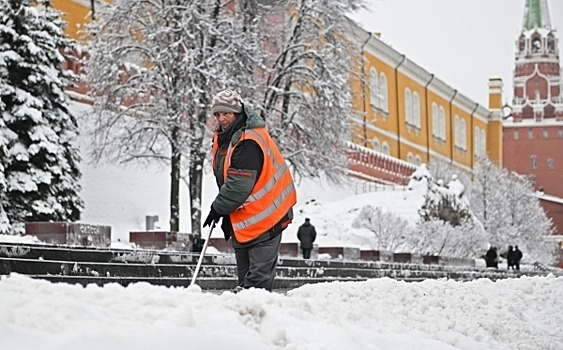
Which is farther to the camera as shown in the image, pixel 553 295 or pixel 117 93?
pixel 117 93

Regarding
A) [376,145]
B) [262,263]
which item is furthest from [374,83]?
[262,263]

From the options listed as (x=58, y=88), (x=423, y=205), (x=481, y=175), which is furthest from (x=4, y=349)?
(x=481, y=175)

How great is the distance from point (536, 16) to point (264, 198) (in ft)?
375

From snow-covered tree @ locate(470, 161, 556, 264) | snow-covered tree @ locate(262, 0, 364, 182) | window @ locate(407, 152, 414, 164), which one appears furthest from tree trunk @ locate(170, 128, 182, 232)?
window @ locate(407, 152, 414, 164)

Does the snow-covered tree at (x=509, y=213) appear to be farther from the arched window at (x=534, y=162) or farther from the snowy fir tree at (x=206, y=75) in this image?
the arched window at (x=534, y=162)

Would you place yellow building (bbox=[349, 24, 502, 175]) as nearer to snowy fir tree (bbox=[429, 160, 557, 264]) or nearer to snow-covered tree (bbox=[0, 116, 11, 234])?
snowy fir tree (bbox=[429, 160, 557, 264])

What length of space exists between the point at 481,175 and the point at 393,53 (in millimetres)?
9027

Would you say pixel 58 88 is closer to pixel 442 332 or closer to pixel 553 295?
pixel 553 295

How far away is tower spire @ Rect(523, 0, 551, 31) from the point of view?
117m

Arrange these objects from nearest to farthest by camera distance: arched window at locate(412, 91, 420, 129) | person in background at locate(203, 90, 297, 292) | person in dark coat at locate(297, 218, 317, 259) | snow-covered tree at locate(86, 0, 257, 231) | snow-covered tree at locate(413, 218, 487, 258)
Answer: person in background at locate(203, 90, 297, 292) → snow-covered tree at locate(86, 0, 257, 231) → person in dark coat at locate(297, 218, 317, 259) → snow-covered tree at locate(413, 218, 487, 258) → arched window at locate(412, 91, 420, 129)

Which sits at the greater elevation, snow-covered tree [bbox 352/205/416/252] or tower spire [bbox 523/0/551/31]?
tower spire [bbox 523/0/551/31]

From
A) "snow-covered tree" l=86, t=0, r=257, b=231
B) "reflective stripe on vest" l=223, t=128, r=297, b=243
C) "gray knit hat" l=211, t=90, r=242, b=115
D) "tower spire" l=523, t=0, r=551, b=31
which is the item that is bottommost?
"reflective stripe on vest" l=223, t=128, r=297, b=243

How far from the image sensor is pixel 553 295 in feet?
35.0

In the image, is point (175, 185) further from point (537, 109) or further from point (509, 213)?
point (537, 109)
